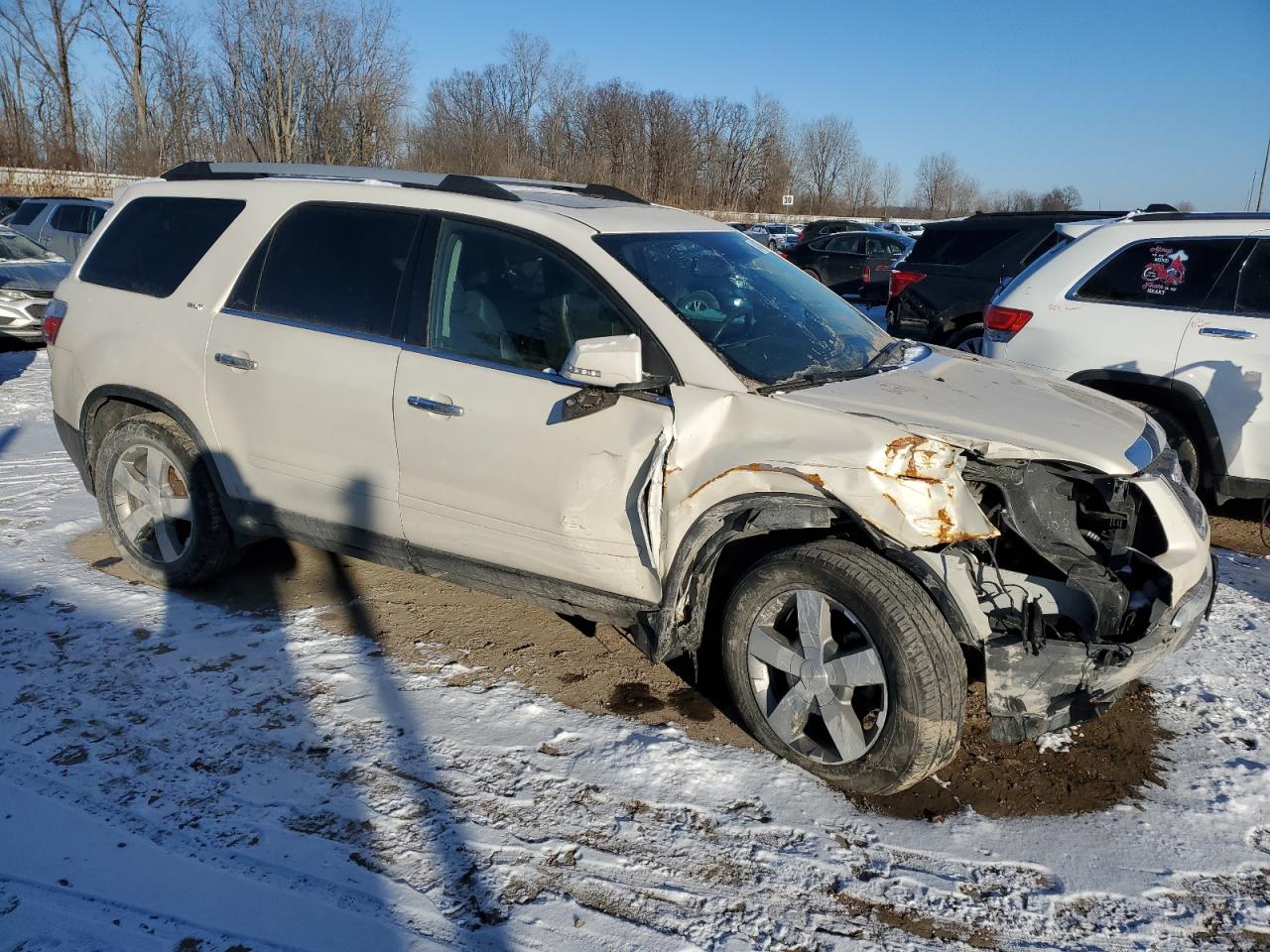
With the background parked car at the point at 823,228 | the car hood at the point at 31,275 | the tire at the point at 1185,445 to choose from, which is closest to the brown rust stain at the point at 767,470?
the tire at the point at 1185,445

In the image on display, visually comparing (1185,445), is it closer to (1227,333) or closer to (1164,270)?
(1227,333)

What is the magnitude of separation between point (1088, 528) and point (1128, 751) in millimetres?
867

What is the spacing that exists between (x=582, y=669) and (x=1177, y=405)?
13.2 ft

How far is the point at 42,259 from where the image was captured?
1320 cm

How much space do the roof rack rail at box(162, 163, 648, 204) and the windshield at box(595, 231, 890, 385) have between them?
592mm

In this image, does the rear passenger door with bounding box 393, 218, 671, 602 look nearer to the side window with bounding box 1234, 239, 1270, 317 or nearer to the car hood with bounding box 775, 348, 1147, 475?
the car hood with bounding box 775, 348, 1147, 475

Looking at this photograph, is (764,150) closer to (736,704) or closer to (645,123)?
(645,123)

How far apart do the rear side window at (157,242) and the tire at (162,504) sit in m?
0.67

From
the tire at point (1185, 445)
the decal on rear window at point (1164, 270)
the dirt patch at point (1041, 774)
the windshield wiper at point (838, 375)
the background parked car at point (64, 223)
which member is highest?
the background parked car at point (64, 223)

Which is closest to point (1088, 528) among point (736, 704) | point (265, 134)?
point (736, 704)

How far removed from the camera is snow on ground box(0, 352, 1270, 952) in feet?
8.57

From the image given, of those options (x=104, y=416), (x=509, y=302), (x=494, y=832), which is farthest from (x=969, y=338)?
(x=494, y=832)

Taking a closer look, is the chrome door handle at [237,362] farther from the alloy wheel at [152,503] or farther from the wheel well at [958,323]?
the wheel well at [958,323]

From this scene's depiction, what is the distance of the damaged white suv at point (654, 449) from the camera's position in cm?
307
